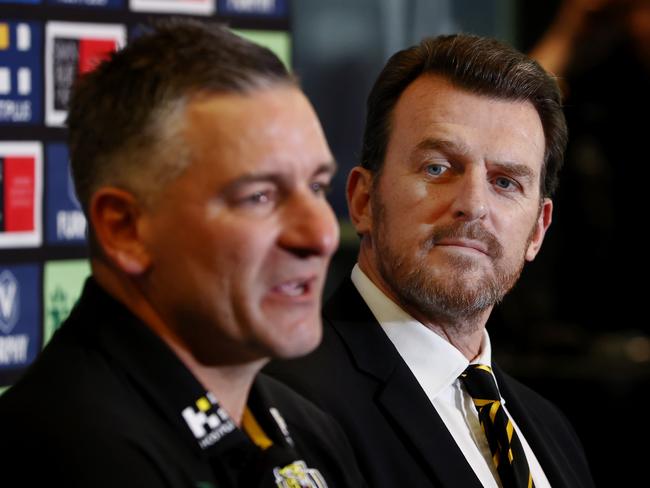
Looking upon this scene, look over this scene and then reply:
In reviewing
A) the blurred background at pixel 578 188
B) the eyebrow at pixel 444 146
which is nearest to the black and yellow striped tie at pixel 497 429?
the eyebrow at pixel 444 146

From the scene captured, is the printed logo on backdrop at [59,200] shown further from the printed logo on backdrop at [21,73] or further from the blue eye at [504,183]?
the blue eye at [504,183]

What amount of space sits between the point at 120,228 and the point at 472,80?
35.1 inches

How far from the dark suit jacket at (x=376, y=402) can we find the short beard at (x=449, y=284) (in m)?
0.08

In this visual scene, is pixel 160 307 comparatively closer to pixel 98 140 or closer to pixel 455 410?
pixel 98 140

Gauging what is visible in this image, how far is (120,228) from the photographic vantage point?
1272mm

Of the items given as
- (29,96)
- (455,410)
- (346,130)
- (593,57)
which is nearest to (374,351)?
(455,410)

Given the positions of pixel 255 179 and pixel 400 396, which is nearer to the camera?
pixel 255 179

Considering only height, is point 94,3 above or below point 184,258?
below

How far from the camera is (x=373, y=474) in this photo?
1800 millimetres

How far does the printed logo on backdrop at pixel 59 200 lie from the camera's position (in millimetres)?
2697

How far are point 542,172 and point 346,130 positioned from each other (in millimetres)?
2002

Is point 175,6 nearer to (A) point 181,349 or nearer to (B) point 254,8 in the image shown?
(B) point 254,8

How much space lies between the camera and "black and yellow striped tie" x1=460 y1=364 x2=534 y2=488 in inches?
75.7

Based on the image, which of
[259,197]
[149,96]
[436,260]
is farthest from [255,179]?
[436,260]
